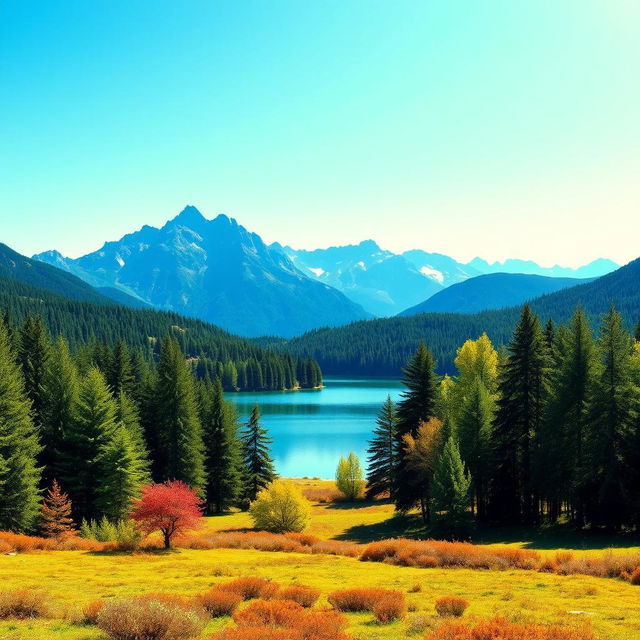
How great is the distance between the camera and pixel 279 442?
104250 mm

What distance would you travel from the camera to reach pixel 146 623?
12.9 meters

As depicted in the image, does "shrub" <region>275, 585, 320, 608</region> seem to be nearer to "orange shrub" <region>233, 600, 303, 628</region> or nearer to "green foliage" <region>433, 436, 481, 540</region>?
"orange shrub" <region>233, 600, 303, 628</region>

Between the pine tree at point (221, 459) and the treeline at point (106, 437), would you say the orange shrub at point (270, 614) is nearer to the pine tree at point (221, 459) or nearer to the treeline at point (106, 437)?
the treeline at point (106, 437)

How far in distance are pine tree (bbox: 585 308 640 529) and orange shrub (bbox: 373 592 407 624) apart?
25282 millimetres

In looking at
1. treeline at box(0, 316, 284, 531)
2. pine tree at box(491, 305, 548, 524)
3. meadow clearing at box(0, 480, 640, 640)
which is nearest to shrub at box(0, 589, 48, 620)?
meadow clearing at box(0, 480, 640, 640)

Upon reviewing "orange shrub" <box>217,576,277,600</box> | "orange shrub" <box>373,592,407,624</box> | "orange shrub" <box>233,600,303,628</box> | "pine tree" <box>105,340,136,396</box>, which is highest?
"pine tree" <box>105,340,136,396</box>

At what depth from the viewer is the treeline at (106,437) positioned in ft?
143

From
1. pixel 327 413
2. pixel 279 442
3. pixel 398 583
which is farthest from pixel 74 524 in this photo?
pixel 327 413

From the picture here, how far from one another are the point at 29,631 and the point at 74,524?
3645cm

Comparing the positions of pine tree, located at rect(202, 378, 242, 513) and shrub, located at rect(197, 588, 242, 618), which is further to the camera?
pine tree, located at rect(202, 378, 242, 513)

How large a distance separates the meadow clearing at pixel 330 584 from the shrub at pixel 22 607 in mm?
358

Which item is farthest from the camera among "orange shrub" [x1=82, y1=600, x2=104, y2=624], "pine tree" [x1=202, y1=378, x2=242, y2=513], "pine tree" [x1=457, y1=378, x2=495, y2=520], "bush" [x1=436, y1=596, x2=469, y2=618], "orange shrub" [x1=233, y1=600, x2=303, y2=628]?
"pine tree" [x1=202, y1=378, x2=242, y2=513]

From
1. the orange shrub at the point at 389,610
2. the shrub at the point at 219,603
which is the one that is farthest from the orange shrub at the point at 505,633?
the shrub at the point at 219,603

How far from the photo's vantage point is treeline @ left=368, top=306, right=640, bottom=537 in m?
37.6
